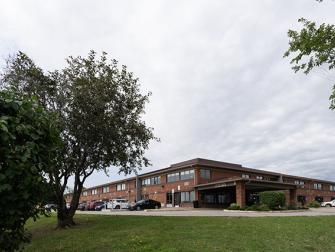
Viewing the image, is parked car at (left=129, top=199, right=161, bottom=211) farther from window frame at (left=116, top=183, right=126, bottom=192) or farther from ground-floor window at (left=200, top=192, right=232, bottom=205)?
window frame at (left=116, top=183, right=126, bottom=192)

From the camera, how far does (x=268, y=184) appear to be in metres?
45.8

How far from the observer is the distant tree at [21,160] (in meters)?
4.70

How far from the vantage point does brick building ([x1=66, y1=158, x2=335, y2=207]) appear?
47125mm

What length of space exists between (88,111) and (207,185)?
32.6 metres

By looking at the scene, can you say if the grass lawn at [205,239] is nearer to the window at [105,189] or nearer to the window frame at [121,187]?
the window frame at [121,187]

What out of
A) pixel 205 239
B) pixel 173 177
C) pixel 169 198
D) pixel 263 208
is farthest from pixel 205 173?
pixel 205 239

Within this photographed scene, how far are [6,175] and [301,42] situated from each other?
392 inches

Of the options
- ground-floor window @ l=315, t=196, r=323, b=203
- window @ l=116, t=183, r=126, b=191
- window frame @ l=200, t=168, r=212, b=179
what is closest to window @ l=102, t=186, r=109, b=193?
window @ l=116, t=183, r=126, b=191

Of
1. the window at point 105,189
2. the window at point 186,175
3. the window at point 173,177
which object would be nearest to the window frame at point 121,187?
the window at point 105,189

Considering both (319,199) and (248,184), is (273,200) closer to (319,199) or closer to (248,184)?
(248,184)

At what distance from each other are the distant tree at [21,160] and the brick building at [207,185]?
37.3 metres

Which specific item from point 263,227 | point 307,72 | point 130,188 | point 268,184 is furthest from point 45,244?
point 130,188

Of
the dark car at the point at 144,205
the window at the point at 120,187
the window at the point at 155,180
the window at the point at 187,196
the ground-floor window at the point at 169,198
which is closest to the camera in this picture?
the dark car at the point at 144,205

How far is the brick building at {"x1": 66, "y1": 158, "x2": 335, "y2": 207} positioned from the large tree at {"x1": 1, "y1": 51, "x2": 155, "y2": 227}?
22.8m
